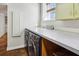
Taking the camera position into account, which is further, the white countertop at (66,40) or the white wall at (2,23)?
the white wall at (2,23)

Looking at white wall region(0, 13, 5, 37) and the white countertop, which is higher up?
white wall region(0, 13, 5, 37)

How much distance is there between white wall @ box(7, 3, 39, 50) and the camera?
3969 millimetres

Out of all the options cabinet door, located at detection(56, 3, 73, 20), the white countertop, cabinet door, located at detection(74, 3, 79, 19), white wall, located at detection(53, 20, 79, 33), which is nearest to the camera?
the white countertop

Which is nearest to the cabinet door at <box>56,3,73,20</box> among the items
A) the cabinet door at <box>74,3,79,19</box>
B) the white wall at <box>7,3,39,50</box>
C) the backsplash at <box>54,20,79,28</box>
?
the cabinet door at <box>74,3,79,19</box>

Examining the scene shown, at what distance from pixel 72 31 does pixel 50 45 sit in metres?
0.54

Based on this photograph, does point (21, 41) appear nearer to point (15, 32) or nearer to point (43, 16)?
point (15, 32)

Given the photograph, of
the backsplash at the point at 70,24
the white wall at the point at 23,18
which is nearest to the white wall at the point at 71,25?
the backsplash at the point at 70,24

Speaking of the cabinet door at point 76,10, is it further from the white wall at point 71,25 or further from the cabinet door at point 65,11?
the white wall at point 71,25

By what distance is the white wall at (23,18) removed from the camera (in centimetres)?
397

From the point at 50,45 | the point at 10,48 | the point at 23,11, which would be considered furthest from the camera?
the point at 23,11

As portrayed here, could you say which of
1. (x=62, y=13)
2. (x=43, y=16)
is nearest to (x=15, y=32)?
(x=43, y=16)

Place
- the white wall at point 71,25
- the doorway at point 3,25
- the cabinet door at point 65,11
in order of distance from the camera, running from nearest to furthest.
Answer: the cabinet door at point 65,11, the white wall at point 71,25, the doorway at point 3,25

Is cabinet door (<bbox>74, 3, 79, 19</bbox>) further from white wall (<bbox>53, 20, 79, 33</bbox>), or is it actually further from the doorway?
the doorway

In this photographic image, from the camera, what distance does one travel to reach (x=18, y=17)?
405 cm
